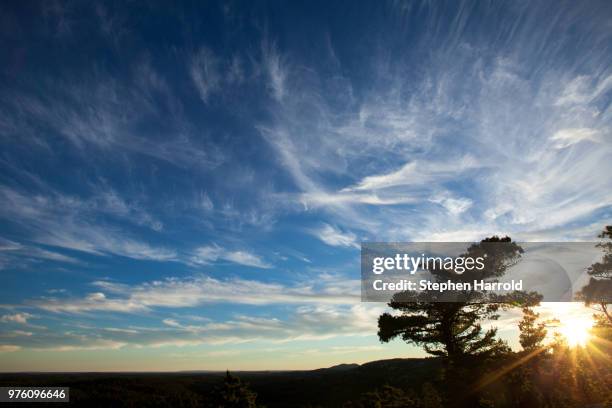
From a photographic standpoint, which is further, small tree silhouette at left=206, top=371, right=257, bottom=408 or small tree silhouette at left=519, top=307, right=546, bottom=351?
small tree silhouette at left=519, top=307, right=546, bottom=351

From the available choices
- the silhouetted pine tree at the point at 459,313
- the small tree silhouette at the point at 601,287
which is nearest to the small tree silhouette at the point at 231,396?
the silhouetted pine tree at the point at 459,313

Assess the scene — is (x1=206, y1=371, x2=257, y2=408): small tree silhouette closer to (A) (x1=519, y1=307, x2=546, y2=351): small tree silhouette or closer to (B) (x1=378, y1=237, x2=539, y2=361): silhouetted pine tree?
(B) (x1=378, y1=237, x2=539, y2=361): silhouetted pine tree

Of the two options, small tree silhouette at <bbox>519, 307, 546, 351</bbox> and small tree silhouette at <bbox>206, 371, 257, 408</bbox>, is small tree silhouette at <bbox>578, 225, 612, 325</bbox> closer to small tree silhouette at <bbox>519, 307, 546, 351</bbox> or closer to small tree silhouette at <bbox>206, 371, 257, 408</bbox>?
small tree silhouette at <bbox>519, 307, 546, 351</bbox>

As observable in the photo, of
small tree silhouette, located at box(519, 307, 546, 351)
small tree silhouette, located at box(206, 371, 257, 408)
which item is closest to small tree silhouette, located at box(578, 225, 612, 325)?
small tree silhouette, located at box(519, 307, 546, 351)

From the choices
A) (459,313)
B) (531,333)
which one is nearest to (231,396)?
(459,313)

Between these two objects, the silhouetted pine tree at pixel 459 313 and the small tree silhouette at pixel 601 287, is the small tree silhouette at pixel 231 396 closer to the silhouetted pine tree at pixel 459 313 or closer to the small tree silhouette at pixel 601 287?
the silhouetted pine tree at pixel 459 313

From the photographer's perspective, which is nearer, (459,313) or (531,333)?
(459,313)

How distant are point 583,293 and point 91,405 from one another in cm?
6528

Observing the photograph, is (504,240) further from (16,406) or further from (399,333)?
(16,406)

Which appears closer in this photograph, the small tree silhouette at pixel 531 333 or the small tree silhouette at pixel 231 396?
the small tree silhouette at pixel 231 396

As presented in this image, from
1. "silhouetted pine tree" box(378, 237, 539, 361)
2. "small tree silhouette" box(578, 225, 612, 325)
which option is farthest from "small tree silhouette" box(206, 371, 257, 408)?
"small tree silhouette" box(578, 225, 612, 325)

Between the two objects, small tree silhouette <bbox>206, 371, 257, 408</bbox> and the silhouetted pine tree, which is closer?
small tree silhouette <bbox>206, 371, 257, 408</bbox>

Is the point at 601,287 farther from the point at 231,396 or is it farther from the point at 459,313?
the point at 231,396

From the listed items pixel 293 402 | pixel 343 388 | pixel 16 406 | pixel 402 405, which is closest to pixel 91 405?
pixel 16 406
